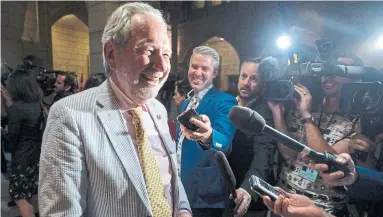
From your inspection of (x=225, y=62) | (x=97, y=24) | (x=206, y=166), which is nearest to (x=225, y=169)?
(x=206, y=166)

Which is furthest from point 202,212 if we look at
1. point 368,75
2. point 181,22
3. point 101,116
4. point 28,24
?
point 181,22

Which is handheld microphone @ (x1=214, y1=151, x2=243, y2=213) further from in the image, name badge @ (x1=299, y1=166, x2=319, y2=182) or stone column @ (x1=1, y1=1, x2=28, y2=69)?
stone column @ (x1=1, y1=1, x2=28, y2=69)

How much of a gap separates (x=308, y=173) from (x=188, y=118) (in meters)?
0.78

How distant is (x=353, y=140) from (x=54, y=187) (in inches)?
51.3

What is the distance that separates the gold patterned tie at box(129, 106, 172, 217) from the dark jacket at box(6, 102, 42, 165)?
1963 millimetres

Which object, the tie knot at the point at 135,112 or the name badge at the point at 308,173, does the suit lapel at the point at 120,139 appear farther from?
the name badge at the point at 308,173

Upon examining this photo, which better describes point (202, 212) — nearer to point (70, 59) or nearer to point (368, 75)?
point (368, 75)

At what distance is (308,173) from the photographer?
57.3 inches

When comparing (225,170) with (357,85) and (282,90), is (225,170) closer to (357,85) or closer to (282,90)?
(282,90)

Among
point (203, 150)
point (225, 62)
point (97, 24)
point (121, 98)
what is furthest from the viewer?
point (225, 62)

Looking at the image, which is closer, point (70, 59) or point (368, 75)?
point (368, 75)

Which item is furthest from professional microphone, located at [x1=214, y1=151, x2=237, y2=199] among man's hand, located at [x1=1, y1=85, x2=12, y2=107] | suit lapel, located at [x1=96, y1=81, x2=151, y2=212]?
man's hand, located at [x1=1, y1=85, x2=12, y2=107]

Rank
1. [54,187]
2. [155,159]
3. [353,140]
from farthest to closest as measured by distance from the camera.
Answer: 1. [353,140]
2. [155,159]
3. [54,187]

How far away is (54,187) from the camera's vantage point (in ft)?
2.87
